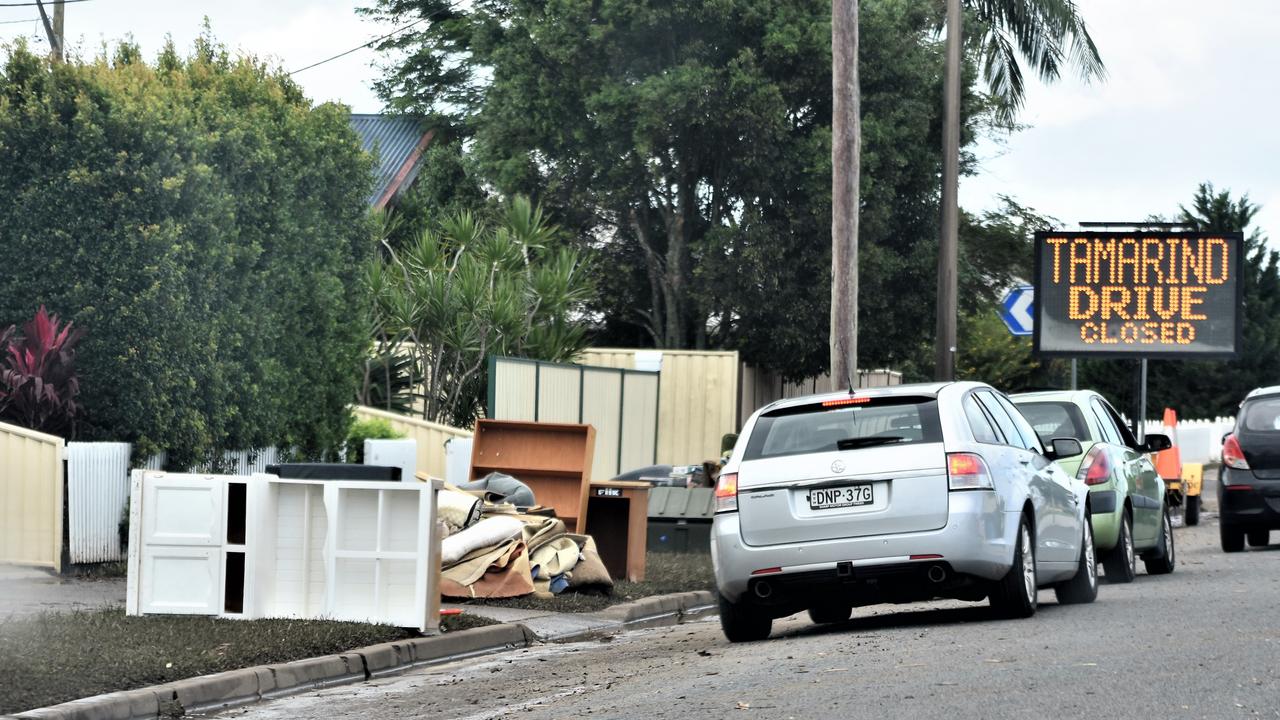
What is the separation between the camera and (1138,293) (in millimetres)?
25000

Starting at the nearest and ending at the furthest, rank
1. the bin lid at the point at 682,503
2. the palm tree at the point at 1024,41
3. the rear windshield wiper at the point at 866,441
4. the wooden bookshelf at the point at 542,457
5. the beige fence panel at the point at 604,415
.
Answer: the rear windshield wiper at the point at 866,441 < the wooden bookshelf at the point at 542,457 < the bin lid at the point at 682,503 < the beige fence panel at the point at 604,415 < the palm tree at the point at 1024,41

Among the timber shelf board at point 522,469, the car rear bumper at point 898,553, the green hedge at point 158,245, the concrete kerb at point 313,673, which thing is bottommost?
the concrete kerb at point 313,673

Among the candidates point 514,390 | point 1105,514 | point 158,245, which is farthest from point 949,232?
point 158,245

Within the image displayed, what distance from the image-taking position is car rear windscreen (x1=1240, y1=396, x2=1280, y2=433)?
18719 mm

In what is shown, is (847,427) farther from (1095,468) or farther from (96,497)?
(96,497)

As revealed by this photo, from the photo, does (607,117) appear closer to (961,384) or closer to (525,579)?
(525,579)

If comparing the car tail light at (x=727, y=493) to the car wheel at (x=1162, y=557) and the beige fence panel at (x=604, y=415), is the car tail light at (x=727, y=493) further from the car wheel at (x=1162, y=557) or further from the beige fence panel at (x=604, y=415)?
the beige fence panel at (x=604, y=415)

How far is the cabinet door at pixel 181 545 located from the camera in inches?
459

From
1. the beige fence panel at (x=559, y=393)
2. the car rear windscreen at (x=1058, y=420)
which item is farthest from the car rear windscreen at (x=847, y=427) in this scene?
the beige fence panel at (x=559, y=393)

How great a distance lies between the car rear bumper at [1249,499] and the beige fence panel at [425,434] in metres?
8.73

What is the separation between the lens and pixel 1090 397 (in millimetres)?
16438

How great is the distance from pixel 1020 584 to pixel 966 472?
932mm

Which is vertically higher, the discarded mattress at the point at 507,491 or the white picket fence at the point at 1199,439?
the white picket fence at the point at 1199,439

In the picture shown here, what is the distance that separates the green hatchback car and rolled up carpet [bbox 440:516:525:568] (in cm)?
462
